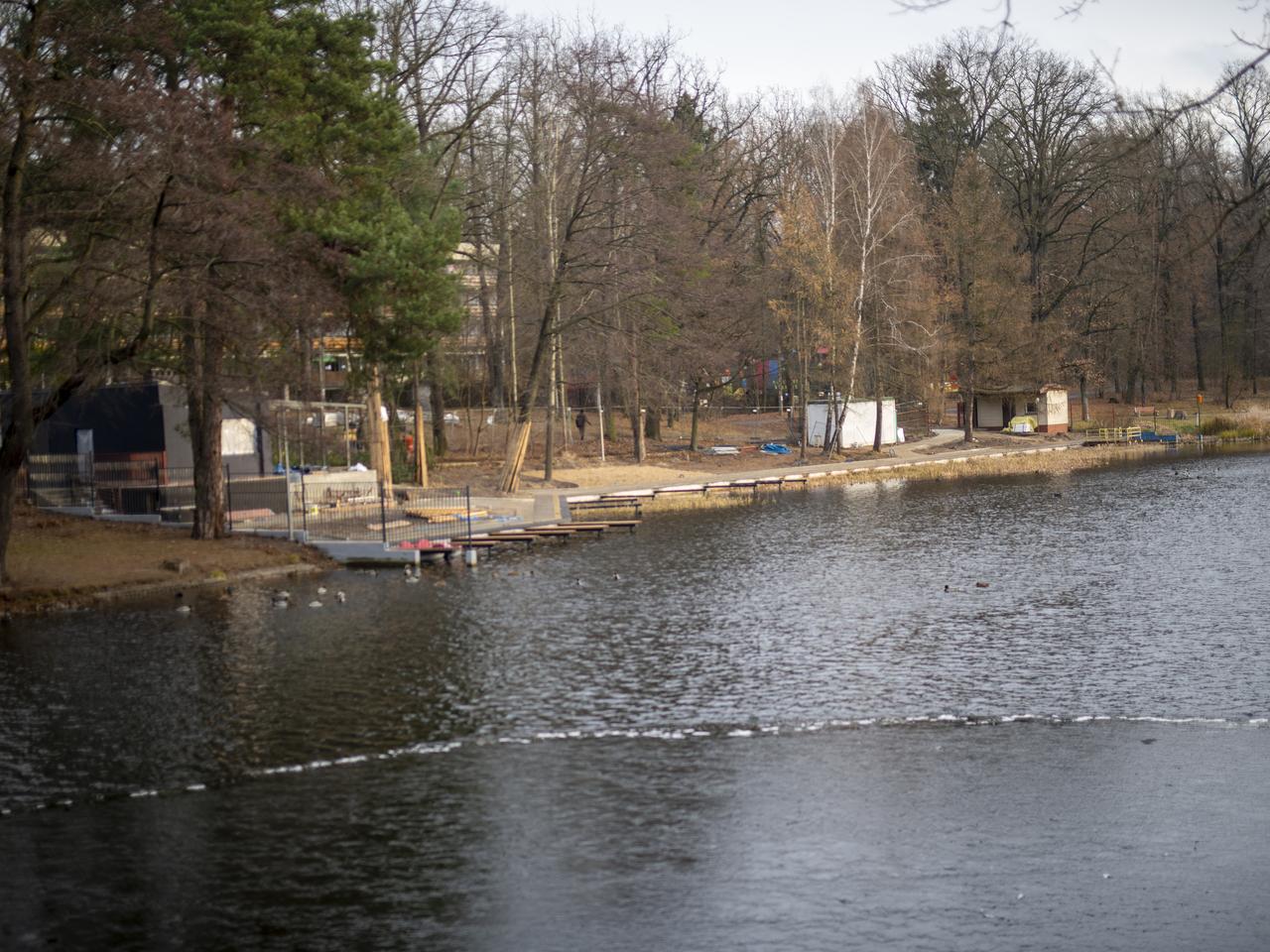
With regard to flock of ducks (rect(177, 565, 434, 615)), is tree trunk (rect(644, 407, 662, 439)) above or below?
above

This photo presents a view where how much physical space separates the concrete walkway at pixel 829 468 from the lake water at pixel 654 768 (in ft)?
63.3

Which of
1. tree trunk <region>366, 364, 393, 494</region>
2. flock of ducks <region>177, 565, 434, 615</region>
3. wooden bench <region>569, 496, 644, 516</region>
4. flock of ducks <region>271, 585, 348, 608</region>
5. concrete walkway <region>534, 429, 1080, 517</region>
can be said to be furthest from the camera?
concrete walkway <region>534, 429, 1080, 517</region>

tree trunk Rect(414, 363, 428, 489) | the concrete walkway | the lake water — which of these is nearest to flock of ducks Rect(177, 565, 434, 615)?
the lake water

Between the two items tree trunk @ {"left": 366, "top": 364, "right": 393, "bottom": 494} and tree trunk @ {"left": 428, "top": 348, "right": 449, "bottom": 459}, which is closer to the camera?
tree trunk @ {"left": 366, "top": 364, "right": 393, "bottom": 494}

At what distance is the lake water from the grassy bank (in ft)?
5.00

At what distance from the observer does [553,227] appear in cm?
5228

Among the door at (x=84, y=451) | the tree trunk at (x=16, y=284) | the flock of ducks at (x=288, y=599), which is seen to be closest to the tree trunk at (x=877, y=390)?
the door at (x=84, y=451)

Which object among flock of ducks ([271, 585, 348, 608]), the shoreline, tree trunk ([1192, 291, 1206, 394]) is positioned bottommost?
flock of ducks ([271, 585, 348, 608])

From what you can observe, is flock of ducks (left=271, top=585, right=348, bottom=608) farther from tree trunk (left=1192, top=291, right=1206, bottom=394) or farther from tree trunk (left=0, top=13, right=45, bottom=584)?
tree trunk (left=1192, top=291, right=1206, bottom=394)

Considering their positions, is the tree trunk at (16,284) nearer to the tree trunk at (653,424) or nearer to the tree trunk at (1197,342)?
the tree trunk at (653,424)

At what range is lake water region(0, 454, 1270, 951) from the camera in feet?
33.7

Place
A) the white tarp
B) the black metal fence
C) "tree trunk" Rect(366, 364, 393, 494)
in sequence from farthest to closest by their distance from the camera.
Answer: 1. the white tarp
2. "tree trunk" Rect(366, 364, 393, 494)
3. the black metal fence

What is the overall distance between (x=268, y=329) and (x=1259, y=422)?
64054 millimetres

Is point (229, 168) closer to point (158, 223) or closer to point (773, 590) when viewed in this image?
point (158, 223)
